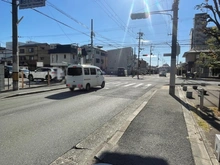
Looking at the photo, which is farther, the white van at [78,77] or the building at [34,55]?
the building at [34,55]

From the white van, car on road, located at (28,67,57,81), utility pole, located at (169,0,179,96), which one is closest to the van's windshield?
the white van

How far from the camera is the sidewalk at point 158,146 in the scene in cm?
354

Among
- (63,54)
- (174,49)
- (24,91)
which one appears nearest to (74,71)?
(24,91)

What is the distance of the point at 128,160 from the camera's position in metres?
3.53

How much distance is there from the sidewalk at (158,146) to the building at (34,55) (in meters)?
54.8

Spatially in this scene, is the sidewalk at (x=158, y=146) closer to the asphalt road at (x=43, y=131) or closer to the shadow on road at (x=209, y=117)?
the shadow on road at (x=209, y=117)

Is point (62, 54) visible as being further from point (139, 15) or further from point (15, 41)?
point (139, 15)

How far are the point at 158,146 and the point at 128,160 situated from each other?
980 millimetres

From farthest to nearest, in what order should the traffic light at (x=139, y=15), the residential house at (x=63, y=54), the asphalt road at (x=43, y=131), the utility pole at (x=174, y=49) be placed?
the residential house at (x=63, y=54)
the utility pole at (x=174, y=49)
the traffic light at (x=139, y=15)
the asphalt road at (x=43, y=131)

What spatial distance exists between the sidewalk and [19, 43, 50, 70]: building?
54.8 metres

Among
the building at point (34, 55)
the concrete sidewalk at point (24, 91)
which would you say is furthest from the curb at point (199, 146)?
the building at point (34, 55)

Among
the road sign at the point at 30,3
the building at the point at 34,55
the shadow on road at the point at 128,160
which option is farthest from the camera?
the building at the point at 34,55

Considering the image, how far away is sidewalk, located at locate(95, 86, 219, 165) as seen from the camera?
354 cm

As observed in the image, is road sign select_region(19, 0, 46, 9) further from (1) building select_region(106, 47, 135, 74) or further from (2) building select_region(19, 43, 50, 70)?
(1) building select_region(106, 47, 135, 74)
